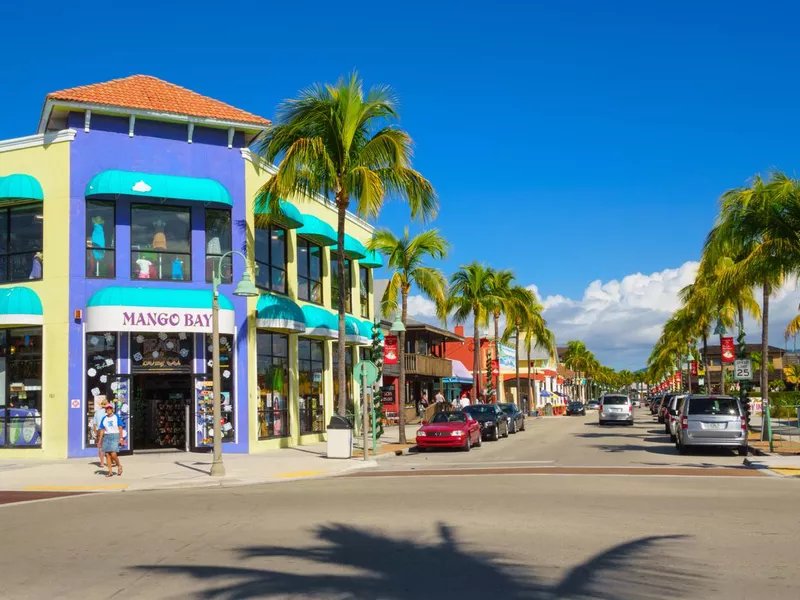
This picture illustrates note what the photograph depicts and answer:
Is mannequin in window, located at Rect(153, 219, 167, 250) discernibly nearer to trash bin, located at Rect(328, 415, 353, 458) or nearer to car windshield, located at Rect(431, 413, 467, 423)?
trash bin, located at Rect(328, 415, 353, 458)

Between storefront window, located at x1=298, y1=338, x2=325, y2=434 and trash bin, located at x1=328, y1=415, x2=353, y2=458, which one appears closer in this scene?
trash bin, located at x1=328, y1=415, x2=353, y2=458

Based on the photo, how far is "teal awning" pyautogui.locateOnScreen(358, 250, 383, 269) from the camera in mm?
38438

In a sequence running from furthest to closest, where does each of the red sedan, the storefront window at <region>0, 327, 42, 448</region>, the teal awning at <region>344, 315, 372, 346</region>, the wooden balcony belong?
the wooden balcony < the teal awning at <region>344, 315, 372, 346</region> < the red sedan < the storefront window at <region>0, 327, 42, 448</region>

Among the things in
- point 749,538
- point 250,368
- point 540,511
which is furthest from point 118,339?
point 749,538

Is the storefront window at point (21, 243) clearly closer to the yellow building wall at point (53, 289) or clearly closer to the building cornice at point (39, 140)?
the yellow building wall at point (53, 289)

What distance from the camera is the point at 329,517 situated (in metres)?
12.5

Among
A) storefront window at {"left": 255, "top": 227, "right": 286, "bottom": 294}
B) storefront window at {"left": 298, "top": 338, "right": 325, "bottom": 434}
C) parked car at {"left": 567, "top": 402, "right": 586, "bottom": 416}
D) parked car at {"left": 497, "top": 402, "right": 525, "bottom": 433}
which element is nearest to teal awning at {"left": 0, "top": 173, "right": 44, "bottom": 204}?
storefront window at {"left": 255, "top": 227, "right": 286, "bottom": 294}

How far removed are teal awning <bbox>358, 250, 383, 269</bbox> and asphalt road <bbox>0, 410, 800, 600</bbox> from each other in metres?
21.6

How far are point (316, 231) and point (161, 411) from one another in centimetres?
841

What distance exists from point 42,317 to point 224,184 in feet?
22.0

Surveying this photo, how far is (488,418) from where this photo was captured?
3372 cm

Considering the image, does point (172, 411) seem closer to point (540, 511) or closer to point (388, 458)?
point (388, 458)

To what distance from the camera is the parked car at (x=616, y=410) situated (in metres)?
47.8

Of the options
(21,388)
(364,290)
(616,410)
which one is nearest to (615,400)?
(616,410)
